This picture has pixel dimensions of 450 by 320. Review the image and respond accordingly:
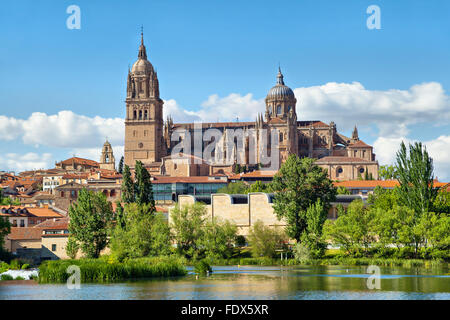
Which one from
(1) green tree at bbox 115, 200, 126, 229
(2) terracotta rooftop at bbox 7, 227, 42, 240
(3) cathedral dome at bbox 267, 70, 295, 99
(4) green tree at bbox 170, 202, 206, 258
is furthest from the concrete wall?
(3) cathedral dome at bbox 267, 70, 295, 99

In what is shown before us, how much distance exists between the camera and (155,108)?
530ft

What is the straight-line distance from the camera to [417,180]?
64.0 m

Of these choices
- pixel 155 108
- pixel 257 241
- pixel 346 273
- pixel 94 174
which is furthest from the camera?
pixel 155 108

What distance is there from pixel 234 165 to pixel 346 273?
9929 cm

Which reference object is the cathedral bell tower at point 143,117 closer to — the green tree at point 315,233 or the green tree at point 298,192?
the green tree at point 298,192

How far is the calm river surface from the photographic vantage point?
123 ft

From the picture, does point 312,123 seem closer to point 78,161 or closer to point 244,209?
point 78,161

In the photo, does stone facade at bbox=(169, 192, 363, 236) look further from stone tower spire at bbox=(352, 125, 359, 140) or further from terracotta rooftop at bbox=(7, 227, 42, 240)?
stone tower spire at bbox=(352, 125, 359, 140)

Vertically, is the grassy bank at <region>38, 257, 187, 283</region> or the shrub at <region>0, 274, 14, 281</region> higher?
the grassy bank at <region>38, 257, 187, 283</region>

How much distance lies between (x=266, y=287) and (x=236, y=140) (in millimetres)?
125504

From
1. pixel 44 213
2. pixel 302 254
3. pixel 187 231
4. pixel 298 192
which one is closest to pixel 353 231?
pixel 302 254

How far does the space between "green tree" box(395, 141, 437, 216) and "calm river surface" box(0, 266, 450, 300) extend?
12.8 metres
